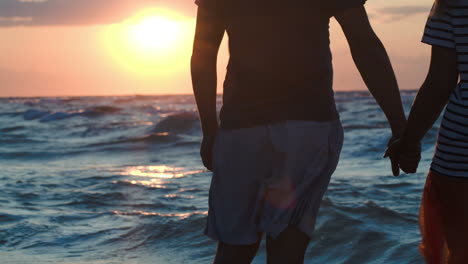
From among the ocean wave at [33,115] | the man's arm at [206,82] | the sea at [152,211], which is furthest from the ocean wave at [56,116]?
the man's arm at [206,82]

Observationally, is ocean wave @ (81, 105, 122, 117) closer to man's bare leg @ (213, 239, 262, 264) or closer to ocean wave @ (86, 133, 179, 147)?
ocean wave @ (86, 133, 179, 147)

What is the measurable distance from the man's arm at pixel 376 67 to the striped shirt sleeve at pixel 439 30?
0.31m

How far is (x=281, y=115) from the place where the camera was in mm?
2742

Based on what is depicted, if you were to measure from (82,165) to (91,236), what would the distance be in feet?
21.9

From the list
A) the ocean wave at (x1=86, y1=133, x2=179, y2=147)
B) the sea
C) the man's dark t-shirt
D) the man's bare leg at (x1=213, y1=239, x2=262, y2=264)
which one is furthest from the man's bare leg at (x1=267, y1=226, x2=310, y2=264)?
the ocean wave at (x1=86, y1=133, x2=179, y2=147)

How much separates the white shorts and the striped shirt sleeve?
50cm

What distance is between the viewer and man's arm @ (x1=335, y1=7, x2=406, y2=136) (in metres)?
2.80

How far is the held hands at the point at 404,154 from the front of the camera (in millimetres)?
2803

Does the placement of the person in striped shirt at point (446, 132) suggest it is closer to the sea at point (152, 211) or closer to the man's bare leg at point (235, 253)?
the man's bare leg at point (235, 253)

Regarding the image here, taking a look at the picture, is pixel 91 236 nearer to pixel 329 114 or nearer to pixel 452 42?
pixel 329 114

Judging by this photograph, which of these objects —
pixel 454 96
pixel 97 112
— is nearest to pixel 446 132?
pixel 454 96

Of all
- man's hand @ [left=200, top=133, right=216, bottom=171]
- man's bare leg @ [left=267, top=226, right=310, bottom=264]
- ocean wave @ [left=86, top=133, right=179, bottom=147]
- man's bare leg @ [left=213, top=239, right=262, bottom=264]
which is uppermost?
man's hand @ [left=200, top=133, right=216, bottom=171]

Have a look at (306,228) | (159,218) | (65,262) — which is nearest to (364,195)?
(159,218)

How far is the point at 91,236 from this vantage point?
625cm
